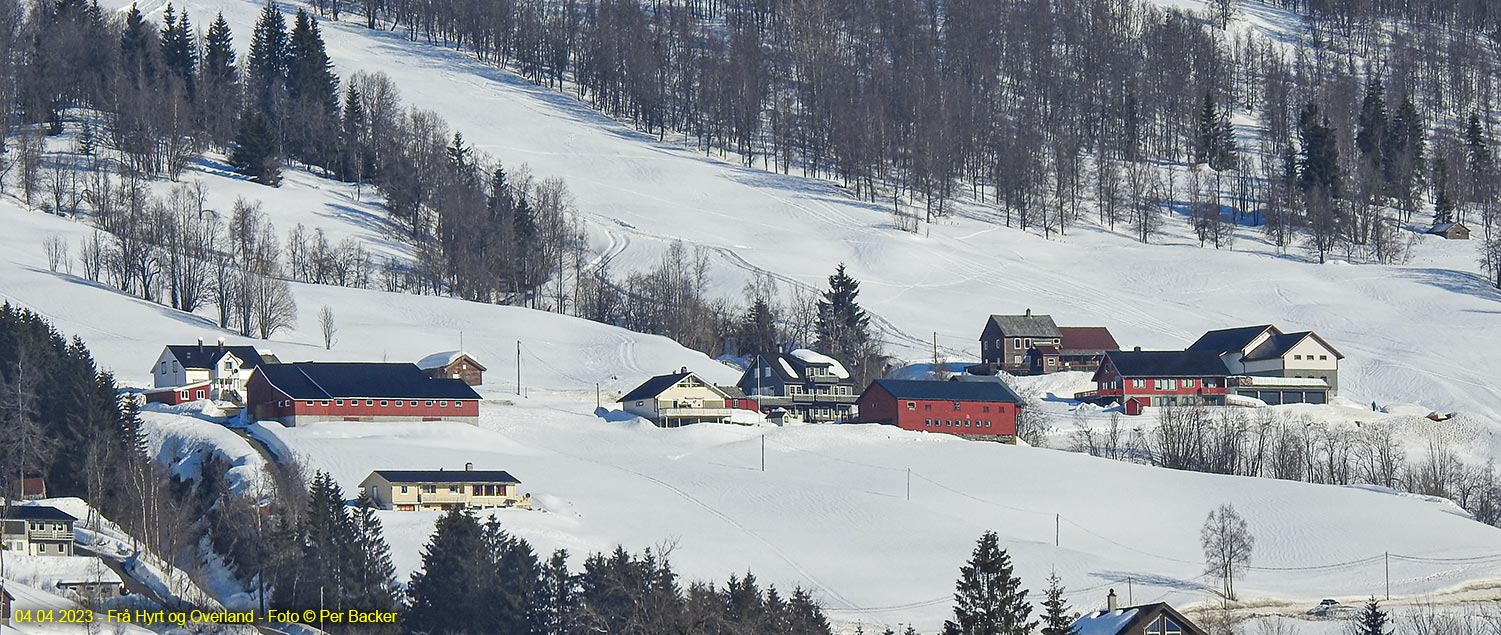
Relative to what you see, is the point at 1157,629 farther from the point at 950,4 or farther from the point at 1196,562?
the point at 950,4

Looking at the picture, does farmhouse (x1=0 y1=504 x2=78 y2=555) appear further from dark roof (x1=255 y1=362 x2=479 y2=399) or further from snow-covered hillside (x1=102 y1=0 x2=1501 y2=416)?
snow-covered hillside (x1=102 y1=0 x2=1501 y2=416)

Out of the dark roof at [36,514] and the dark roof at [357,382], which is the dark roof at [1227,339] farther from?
the dark roof at [36,514]

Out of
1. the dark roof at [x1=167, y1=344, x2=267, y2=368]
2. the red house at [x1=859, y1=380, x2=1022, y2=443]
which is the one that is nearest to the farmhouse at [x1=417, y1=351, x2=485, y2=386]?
the dark roof at [x1=167, y1=344, x2=267, y2=368]

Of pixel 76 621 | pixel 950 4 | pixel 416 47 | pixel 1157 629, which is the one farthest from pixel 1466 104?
pixel 76 621

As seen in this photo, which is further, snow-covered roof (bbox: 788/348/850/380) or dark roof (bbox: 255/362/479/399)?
snow-covered roof (bbox: 788/348/850/380)

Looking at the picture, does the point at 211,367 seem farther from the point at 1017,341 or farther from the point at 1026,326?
the point at 1026,326

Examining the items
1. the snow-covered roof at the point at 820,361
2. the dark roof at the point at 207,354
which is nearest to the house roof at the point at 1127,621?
the dark roof at the point at 207,354
